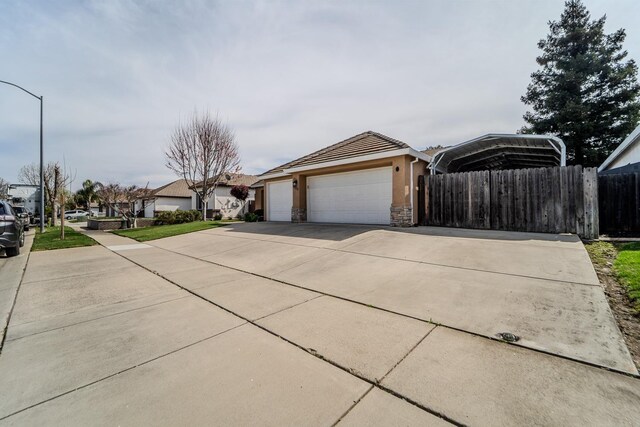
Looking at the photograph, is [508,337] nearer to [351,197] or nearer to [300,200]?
[351,197]

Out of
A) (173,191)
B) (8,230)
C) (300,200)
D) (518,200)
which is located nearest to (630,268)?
(518,200)

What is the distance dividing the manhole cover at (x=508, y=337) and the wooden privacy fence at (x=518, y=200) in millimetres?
7034

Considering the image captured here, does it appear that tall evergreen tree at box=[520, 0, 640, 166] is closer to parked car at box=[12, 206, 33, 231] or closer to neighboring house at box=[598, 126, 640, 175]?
neighboring house at box=[598, 126, 640, 175]

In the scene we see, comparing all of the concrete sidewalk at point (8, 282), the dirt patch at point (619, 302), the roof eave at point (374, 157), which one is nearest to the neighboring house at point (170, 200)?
the roof eave at point (374, 157)

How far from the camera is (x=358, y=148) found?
11883 mm

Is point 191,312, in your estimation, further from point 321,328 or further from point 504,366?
point 504,366

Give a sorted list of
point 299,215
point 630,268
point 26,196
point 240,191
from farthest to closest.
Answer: point 26,196 < point 240,191 < point 299,215 < point 630,268

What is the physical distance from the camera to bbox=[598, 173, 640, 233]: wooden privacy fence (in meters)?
8.03

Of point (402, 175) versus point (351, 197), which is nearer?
point (402, 175)

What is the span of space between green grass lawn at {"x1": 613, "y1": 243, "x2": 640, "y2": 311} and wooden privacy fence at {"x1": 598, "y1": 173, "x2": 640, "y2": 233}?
271 cm

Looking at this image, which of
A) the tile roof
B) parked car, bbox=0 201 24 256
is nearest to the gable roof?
the tile roof

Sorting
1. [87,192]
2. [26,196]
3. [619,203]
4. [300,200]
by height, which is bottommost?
[619,203]

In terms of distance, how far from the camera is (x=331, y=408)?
1.89m

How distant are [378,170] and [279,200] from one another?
23.3ft
